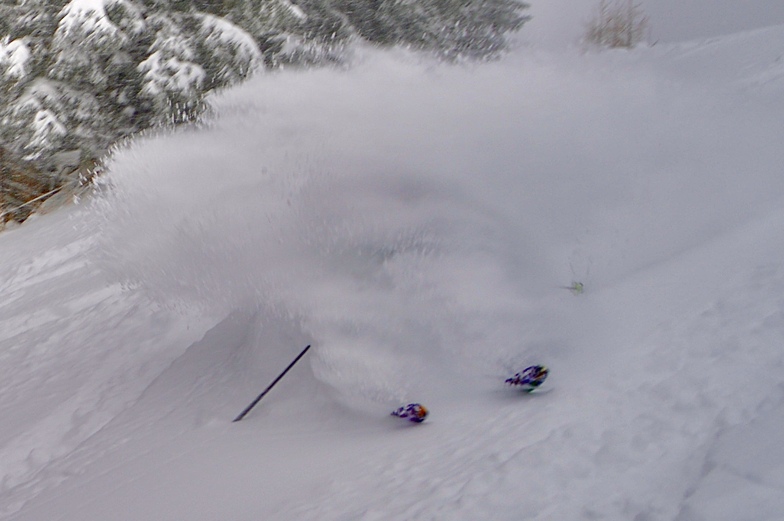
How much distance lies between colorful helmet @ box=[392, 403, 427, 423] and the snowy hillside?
0.13m

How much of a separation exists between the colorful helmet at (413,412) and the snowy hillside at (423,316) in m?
0.13

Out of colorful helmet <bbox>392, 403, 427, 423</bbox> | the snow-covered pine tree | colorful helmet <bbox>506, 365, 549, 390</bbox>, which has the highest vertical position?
the snow-covered pine tree

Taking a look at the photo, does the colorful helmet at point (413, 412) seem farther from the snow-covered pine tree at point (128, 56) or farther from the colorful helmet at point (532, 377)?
the snow-covered pine tree at point (128, 56)

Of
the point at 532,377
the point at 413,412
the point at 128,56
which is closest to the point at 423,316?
the point at 413,412

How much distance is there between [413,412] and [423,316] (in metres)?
0.92

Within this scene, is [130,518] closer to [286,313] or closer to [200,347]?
[286,313]

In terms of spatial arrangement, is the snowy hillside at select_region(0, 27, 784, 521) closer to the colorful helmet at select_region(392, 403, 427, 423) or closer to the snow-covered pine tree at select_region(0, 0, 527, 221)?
the colorful helmet at select_region(392, 403, 427, 423)

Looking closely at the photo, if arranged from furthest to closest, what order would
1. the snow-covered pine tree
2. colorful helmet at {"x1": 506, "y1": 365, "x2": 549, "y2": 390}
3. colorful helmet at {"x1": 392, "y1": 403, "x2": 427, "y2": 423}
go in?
the snow-covered pine tree → colorful helmet at {"x1": 392, "y1": 403, "x2": 427, "y2": 423} → colorful helmet at {"x1": 506, "y1": 365, "x2": 549, "y2": 390}

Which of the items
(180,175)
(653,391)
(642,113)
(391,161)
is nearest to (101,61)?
(180,175)

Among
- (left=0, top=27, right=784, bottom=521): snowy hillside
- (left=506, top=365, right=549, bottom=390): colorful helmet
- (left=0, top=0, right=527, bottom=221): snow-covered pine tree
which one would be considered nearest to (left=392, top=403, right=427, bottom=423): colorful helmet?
(left=0, top=27, right=784, bottom=521): snowy hillside

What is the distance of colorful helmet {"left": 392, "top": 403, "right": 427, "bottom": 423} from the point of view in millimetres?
4059

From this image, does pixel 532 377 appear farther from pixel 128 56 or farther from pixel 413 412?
pixel 128 56

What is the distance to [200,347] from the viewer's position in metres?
6.20

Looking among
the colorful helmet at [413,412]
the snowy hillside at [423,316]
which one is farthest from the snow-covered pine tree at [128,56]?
the colorful helmet at [413,412]
